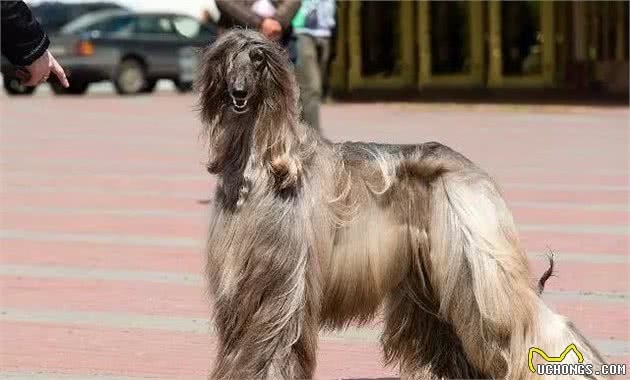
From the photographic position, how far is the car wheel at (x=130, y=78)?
1229 inches

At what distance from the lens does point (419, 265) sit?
5.45m

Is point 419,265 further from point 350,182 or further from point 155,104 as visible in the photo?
point 155,104

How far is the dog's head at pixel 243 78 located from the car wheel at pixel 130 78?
26.1 metres

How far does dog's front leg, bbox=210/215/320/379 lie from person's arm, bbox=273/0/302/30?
4.09 m

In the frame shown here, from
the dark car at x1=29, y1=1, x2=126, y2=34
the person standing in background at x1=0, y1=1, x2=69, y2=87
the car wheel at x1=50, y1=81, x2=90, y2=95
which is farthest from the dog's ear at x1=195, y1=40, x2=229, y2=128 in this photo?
the dark car at x1=29, y1=1, x2=126, y2=34

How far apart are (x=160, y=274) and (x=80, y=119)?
1481 centimetres

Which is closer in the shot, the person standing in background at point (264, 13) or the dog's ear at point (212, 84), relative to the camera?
the dog's ear at point (212, 84)

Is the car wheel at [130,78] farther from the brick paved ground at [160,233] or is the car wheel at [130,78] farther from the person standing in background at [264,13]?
the person standing in background at [264,13]

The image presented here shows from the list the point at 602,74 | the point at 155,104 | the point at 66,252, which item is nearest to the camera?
the point at 66,252

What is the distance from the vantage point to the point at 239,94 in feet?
16.8

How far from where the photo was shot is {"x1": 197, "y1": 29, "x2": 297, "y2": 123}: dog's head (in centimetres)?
513

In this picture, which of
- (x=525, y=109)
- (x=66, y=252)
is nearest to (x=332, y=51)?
(x=525, y=109)

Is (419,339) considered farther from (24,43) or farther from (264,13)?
(264,13)

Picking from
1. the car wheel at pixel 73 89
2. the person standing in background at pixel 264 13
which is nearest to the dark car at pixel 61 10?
the car wheel at pixel 73 89
